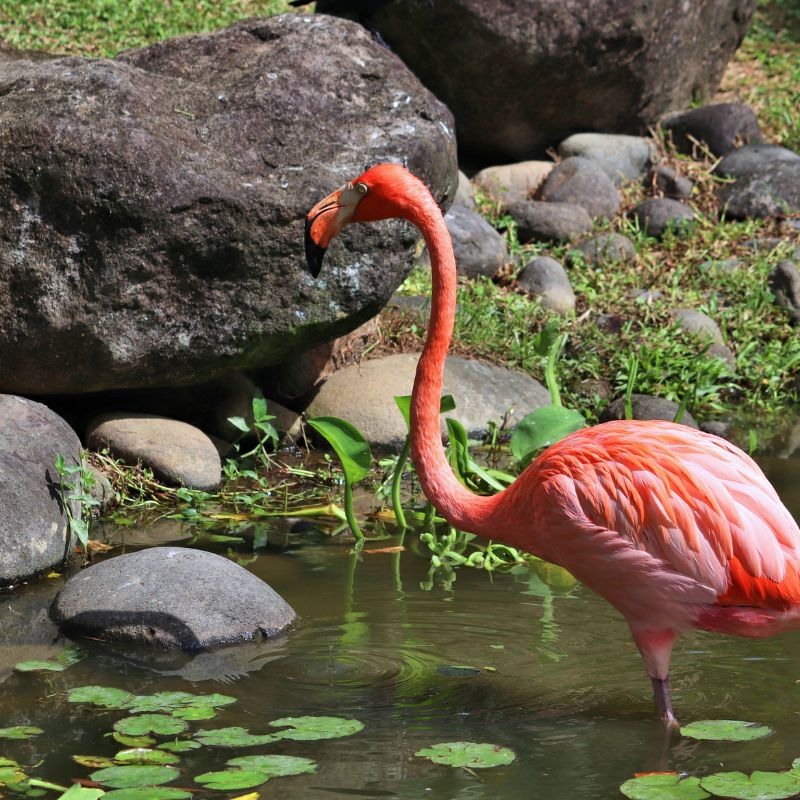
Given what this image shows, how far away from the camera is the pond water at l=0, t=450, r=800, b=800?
333 cm

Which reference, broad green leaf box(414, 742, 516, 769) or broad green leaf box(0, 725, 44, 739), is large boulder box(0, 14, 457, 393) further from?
broad green leaf box(414, 742, 516, 769)

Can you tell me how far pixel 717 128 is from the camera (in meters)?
10.8

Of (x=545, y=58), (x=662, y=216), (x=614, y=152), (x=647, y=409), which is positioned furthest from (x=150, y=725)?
(x=614, y=152)

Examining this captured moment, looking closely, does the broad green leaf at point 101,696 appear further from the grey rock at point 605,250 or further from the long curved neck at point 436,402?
the grey rock at point 605,250

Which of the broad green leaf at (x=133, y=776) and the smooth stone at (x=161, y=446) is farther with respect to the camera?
the smooth stone at (x=161, y=446)

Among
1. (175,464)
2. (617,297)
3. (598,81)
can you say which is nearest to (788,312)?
(617,297)

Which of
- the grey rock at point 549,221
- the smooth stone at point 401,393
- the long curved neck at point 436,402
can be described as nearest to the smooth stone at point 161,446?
the smooth stone at point 401,393

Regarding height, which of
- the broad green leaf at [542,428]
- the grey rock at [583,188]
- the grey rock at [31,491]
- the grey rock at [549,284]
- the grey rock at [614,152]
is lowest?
the grey rock at [31,491]

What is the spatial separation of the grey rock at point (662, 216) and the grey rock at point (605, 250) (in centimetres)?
44

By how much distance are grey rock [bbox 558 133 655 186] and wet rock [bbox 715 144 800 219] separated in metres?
0.78

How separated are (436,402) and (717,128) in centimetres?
795

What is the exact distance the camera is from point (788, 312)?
344 inches

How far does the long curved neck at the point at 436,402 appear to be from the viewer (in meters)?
3.78

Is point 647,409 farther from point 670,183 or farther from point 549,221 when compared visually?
point 670,183
